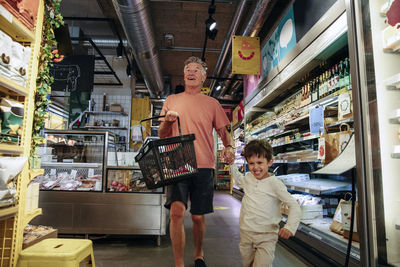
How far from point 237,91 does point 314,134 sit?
30.3 feet

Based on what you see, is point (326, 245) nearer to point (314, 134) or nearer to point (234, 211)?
point (314, 134)

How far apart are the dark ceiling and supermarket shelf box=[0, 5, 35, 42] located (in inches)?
176

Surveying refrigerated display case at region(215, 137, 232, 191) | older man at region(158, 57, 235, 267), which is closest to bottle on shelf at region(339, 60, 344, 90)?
older man at region(158, 57, 235, 267)

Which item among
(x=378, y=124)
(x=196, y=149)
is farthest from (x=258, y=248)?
(x=378, y=124)

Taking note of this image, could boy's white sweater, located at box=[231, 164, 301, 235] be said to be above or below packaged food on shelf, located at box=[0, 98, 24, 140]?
below

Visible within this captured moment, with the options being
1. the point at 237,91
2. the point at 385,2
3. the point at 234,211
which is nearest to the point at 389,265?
the point at 385,2

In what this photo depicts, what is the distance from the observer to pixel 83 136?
3.72m

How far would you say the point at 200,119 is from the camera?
246 cm

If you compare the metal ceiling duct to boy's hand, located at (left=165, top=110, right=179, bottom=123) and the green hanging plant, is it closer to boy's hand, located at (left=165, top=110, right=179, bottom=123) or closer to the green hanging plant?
the green hanging plant

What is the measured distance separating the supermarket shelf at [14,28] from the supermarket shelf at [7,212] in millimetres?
1108

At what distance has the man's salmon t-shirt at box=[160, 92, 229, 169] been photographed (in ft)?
7.88

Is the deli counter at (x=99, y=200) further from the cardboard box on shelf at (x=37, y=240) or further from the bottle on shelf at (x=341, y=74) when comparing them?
the bottle on shelf at (x=341, y=74)

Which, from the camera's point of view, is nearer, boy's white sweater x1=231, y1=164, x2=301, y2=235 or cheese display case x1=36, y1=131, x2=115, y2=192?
boy's white sweater x1=231, y1=164, x2=301, y2=235

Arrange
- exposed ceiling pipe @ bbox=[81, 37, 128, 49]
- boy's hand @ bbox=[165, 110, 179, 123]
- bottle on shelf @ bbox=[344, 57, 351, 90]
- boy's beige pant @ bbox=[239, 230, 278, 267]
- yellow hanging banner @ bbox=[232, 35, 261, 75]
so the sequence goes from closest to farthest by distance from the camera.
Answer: boy's beige pant @ bbox=[239, 230, 278, 267] → boy's hand @ bbox=[165, 110, 179, 123] → bottle on shelf @ bbox=[344, 57, 351, 90] → yellow hanging banner @ bbox=[232, 35, 261, 75] → exposed ceiling pipe @ bbox=[81, 37, 128, 49]
